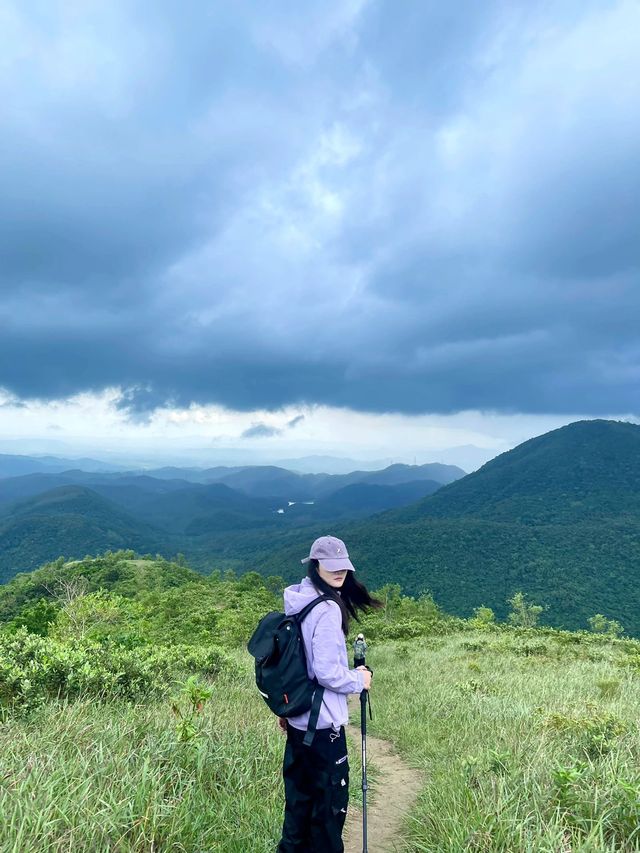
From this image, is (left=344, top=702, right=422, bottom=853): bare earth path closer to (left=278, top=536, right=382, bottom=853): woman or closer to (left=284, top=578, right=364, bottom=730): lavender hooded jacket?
(left=278, top=536, right=382, bottom=853): woman

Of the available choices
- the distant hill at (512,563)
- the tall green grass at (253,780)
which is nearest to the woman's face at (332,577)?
the tall green grass at (253,780)

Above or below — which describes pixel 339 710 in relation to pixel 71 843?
above

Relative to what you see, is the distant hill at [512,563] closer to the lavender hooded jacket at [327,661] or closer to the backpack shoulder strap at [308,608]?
the lavender hooded jacket at [327,661]

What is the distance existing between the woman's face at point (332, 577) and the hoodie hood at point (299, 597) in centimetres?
12

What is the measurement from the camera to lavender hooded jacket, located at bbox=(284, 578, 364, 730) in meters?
3.45

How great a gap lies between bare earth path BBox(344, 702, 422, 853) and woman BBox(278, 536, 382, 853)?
144cm

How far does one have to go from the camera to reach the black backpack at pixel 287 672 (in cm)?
345

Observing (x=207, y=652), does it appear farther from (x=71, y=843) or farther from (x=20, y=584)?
(x=20, y=584)

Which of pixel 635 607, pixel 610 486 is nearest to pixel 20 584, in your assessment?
pixel 635 607

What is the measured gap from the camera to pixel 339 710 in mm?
3578

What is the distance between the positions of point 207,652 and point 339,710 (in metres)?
8.64

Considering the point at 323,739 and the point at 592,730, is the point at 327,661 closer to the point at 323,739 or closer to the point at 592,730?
the point at 323,739

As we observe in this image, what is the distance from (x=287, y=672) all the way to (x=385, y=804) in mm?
3437

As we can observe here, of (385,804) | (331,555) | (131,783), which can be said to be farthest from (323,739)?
(385,804)
